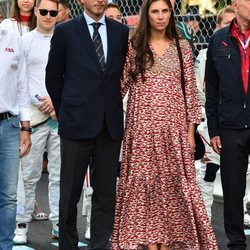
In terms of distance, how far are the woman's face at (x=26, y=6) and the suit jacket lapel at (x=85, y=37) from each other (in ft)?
6.78

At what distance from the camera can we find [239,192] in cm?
603

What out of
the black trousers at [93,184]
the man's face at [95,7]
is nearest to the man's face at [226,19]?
the man's face at [95,7]

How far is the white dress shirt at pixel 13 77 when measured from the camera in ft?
18.0

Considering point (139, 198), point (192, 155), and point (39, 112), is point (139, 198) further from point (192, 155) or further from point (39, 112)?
point (39, 112)

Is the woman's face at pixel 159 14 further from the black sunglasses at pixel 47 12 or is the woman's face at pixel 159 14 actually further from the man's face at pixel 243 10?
the black sunglasses at pixel 47 12

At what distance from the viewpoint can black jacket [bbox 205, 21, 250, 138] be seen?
5.83m

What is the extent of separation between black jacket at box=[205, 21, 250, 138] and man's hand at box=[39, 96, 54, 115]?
1422 millimetres

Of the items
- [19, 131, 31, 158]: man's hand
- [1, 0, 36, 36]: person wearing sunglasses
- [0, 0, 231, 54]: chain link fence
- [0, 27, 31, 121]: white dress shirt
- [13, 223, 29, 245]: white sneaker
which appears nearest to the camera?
[0, 27, 31, 121]: white dress shirt

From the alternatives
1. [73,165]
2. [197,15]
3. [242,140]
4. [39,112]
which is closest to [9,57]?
[73,165]

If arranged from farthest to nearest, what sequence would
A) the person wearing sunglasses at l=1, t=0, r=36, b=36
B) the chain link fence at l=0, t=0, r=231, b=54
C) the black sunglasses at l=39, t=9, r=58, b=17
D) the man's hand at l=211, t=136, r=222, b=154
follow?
the chain link fence at l=0, t=0, r=231, b=54
the person wearing sunglasses at l=1, t=0, r=36, b=36
the black sunglasses at l=39, t=9, r=58, b=17
the man's hand at l=211, t=136, r=222, b=154

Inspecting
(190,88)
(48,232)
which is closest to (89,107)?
(190,88)

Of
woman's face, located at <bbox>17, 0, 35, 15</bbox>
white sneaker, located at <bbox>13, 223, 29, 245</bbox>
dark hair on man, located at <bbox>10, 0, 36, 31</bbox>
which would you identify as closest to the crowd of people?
white sneaker, located at <bbox>13, 223, 29, 245</bbox>

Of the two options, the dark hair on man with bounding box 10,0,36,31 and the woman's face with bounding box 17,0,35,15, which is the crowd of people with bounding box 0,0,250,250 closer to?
the dark hair on man with bounding box 10,0,36,31

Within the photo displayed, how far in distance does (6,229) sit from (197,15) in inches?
139
